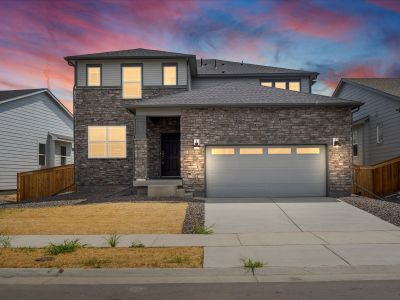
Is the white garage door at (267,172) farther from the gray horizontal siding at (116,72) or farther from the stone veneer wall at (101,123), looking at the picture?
the gray horizontal siding at (116,72)

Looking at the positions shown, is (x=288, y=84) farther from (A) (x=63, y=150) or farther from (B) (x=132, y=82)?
(A) (x=63, y=150)

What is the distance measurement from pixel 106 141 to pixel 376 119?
15.7 meters

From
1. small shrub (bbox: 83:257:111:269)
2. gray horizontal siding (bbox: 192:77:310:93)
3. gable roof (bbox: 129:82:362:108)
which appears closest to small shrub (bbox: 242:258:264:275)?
small shrub (bbox: 83:257:111:269)

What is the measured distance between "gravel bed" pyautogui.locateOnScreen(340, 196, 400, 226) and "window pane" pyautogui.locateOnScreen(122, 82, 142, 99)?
506 inches

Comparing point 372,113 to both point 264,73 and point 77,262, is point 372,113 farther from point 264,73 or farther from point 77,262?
point 77,262

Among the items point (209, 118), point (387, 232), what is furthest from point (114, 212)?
point (387, 232)

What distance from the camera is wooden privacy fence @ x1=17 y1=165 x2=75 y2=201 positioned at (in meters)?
21.3

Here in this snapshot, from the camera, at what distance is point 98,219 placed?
14.2 metres

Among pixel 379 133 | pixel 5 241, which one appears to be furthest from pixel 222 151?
pixel 5 241

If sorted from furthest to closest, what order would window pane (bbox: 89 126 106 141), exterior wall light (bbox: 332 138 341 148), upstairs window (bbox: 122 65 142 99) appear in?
upstairs window (bbox: 122 65 142 99) < window pane (bbox: 89 126 106 141) < exterior wall light (bbox: 332 138 341 148)

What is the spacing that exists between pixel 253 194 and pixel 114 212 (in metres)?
6.93

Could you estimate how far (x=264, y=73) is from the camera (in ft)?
96.6

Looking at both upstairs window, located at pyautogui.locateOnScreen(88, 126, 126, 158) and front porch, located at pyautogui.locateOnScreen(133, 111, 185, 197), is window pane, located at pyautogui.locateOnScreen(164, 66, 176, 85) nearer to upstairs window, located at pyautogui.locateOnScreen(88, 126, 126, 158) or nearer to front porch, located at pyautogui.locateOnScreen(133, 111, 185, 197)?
front porch, located at pyautogui.locateOnScreen(133, 111, 185, 197)

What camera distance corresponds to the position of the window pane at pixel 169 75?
2556 cm
